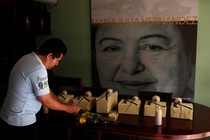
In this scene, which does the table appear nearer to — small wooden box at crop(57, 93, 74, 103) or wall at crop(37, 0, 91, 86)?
small wooden box at crop(57, 93, 74, 103)

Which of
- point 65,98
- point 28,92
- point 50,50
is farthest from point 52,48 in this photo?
point 65,98

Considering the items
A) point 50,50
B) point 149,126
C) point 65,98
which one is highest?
point 50,50

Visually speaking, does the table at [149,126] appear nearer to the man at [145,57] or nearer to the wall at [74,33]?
the man at [145,57]

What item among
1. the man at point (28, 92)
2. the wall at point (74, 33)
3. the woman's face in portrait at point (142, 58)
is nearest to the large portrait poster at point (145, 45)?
the woman's face in portrait at point (142, 58)

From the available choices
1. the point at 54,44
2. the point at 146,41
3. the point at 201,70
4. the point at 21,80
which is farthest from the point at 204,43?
the point at 21,80

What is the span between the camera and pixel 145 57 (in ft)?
10.2

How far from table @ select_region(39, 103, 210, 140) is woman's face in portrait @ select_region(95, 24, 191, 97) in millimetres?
1214

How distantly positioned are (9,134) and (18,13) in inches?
66.3

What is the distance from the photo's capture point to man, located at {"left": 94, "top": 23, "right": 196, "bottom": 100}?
2975 millimetres

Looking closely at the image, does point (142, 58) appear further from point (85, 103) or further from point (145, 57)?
point (85, 103)

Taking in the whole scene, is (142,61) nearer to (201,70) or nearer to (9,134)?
(201,70)

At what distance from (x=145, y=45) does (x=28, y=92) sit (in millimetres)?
1963

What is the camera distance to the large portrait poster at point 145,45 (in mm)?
2941

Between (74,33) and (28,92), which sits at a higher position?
(74,33)
